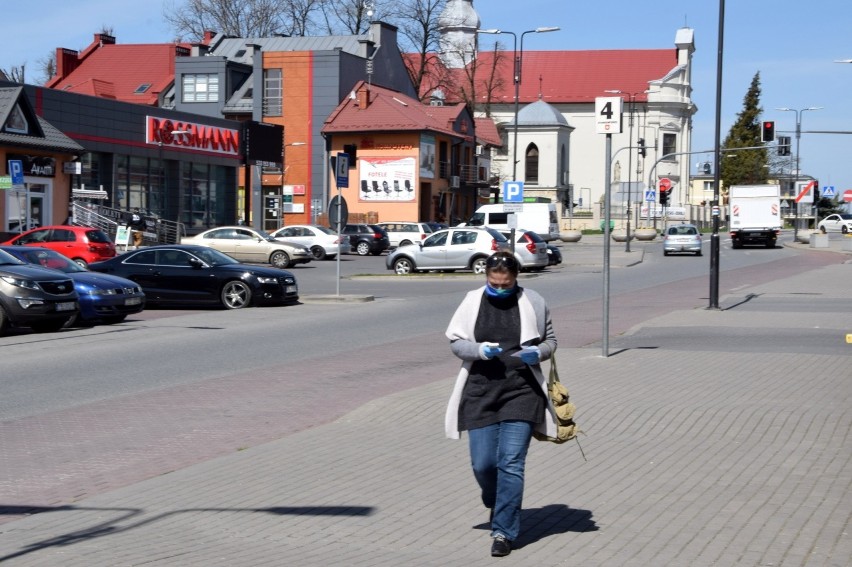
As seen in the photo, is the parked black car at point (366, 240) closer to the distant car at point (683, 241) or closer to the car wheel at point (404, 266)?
the distant car at point (683, 241)

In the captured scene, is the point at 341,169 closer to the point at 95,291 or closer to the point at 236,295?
the point at 236,295

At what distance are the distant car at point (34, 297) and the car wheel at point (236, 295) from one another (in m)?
4.96

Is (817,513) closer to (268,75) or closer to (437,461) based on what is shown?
(437,461)

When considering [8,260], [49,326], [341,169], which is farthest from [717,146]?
[8,260]

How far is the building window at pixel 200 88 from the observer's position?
75.1 m

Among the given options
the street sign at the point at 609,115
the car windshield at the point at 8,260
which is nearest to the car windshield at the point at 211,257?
the car windshield at the point at 8,260

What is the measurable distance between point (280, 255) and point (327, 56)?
1315 inches

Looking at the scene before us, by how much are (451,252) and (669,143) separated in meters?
81.2

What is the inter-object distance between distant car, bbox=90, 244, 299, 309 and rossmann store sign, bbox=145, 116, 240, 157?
2780 cm

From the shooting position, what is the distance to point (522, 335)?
21.0 ft

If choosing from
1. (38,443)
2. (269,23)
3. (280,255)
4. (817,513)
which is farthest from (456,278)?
(269,23)

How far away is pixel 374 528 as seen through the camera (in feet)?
22.9

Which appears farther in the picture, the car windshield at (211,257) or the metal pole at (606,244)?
the car windshield at (211,257)

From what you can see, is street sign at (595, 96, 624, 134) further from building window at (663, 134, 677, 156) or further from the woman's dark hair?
building window at (663, 134, 677, 156)
